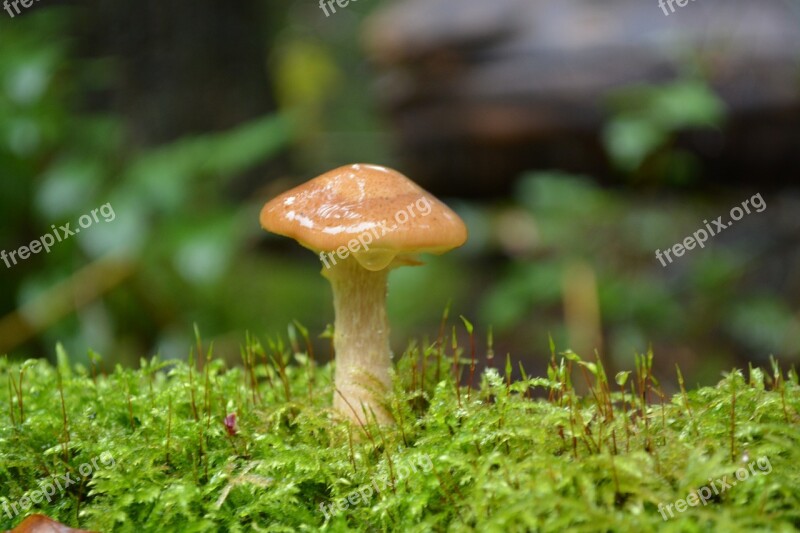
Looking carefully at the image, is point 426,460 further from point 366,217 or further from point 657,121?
point 657,121

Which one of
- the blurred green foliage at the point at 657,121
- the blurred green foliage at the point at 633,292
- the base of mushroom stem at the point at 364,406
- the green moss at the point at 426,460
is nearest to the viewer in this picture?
the green moss at the point at 426,460

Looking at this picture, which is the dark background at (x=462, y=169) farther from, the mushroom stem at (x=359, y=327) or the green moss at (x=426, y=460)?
the green moss at (x=426, y=460)

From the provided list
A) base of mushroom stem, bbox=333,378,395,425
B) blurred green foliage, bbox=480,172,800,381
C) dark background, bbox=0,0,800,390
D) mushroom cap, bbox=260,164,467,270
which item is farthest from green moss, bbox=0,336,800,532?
blurred green foliage, bbox=480,172,800,381

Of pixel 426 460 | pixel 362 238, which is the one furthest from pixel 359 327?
pixel 426 460

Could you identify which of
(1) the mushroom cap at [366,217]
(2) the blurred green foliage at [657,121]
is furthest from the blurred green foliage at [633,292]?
(1) the mushroom cap at [366,217]

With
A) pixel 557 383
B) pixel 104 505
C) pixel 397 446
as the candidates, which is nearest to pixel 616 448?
pixel 557 383

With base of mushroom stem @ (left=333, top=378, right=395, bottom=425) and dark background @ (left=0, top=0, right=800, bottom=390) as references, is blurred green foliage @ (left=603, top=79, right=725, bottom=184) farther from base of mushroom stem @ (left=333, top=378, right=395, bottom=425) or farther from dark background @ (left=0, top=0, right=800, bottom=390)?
base of mushroom stem @ (left=333, top=378, right=395, bottom=425)

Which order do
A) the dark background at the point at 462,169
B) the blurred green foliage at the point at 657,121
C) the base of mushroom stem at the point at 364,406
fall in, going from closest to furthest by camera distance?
the base of mushroom stem at the point at 364,406 → the dark background at the point at 462,169 → the blurred green foliage at the point at 657,121
